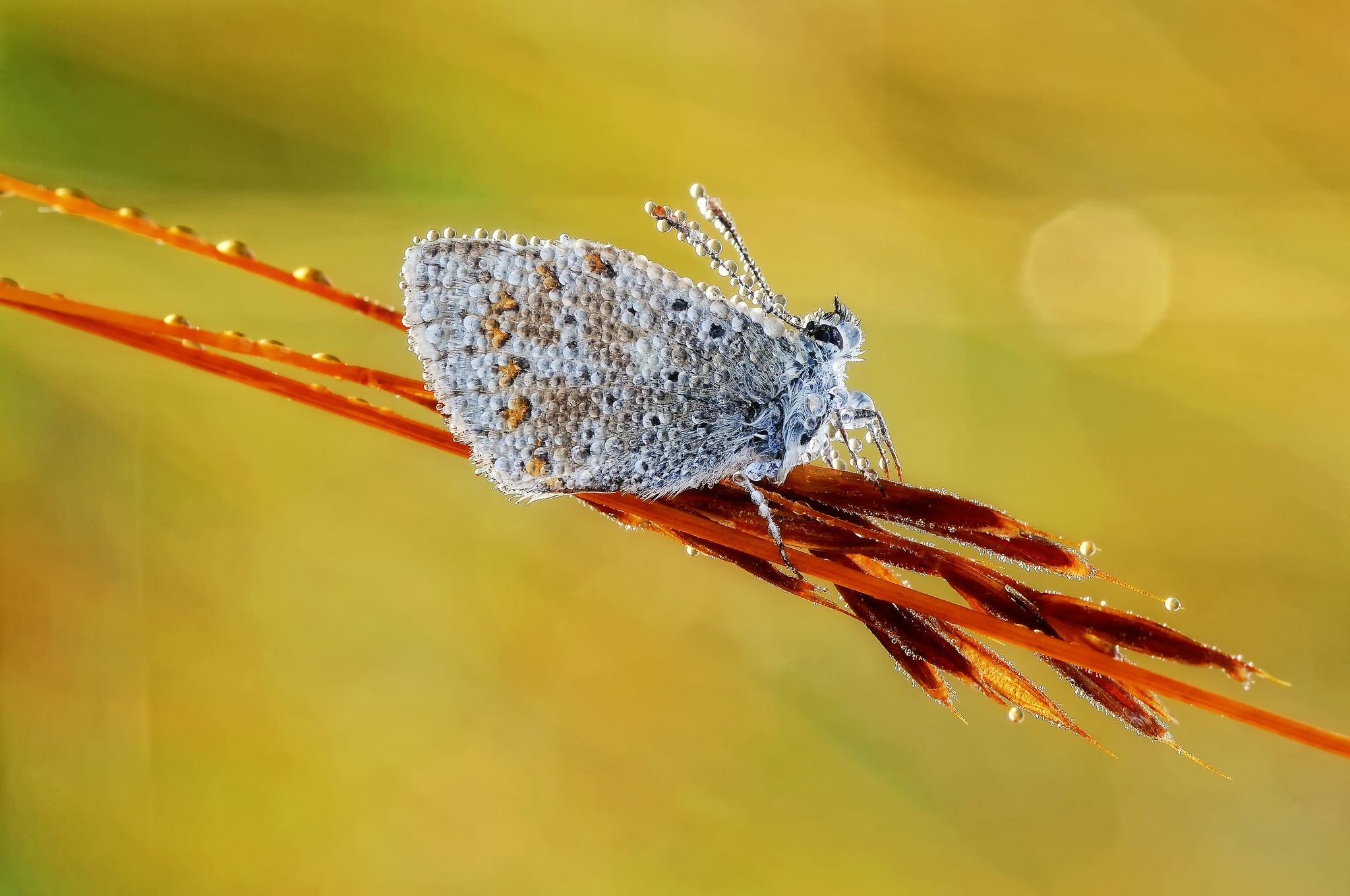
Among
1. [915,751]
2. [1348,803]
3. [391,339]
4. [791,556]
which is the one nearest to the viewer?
[791,556]

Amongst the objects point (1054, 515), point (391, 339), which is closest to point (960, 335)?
point (1054, 515)

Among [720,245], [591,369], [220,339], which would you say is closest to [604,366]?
[591,369]

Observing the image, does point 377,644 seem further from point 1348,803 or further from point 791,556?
point 1348,803

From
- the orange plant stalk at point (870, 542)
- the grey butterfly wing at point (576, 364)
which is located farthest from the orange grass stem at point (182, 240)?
the grey butterfly wing at point (576, 364)

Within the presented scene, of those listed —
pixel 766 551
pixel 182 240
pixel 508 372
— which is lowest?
pixel 766 551

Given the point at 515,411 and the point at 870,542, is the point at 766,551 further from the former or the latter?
the point at 515,411

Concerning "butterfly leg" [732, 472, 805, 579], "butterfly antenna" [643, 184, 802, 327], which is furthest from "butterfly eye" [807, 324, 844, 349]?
"butterfly leg" [732, 472, 805, 579]

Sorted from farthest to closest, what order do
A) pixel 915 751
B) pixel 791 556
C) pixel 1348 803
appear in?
pixel 915 751, pixel 1348 803, pixel 791 556
